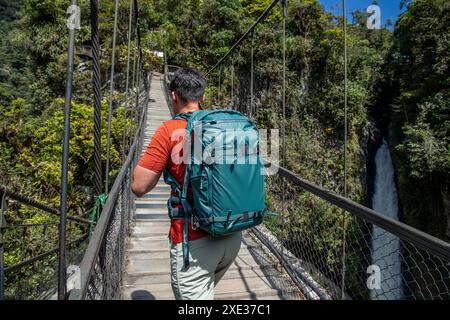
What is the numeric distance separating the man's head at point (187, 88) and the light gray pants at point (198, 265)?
0.49m

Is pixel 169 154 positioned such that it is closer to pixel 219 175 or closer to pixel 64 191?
pixel 219 175

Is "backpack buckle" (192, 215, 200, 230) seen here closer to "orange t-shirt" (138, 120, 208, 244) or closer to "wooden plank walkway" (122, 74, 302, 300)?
"orange t-shirt" (138, 120, 208, 244)

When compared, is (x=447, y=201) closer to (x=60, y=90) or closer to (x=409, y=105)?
(x=409, y=105)

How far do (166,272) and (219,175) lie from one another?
60.3 inches

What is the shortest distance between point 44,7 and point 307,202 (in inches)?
557

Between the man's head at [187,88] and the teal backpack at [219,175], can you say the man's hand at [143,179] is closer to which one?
the teal backpack at [219,175]

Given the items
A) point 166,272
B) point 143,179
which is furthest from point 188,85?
point 166,272

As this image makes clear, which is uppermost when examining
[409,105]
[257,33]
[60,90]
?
[257,33]

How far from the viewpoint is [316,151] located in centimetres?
1165

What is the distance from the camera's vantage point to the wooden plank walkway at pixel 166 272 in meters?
2.06

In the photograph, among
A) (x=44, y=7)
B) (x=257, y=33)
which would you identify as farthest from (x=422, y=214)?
(x=44, y=7)

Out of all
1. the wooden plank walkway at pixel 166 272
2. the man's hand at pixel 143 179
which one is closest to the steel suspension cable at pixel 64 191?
the man's hand at pixel 143 179

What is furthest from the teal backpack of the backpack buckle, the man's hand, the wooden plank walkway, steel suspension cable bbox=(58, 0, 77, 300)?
the wooden plank walkway

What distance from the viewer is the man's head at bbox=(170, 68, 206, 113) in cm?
117
